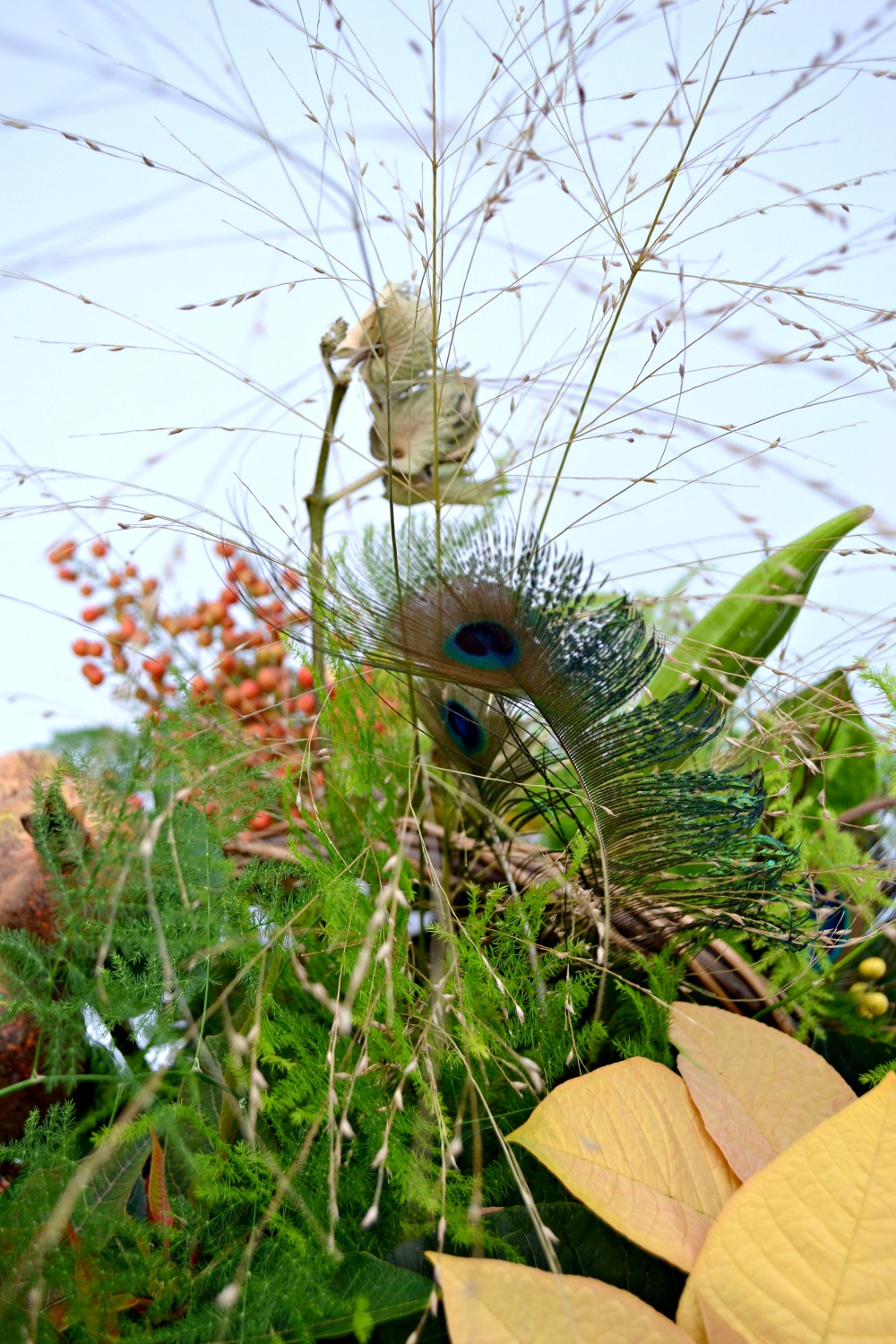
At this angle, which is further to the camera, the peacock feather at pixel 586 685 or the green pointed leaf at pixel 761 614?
the green pointed leaf at pixel 761 614

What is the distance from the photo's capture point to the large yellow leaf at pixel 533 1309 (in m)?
0.34

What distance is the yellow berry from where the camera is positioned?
577mm

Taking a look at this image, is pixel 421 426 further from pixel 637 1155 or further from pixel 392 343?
pixel 637 1155

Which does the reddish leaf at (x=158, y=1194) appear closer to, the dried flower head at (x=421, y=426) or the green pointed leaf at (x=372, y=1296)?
the green pointed leaf at (x=372, y=1296)

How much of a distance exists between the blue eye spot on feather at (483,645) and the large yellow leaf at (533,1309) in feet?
0.76

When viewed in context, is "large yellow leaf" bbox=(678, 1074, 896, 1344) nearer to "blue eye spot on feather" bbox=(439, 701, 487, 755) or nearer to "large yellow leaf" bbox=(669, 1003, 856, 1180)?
"large yellow leaf" bbox=(669, 1003, 856, 1180)

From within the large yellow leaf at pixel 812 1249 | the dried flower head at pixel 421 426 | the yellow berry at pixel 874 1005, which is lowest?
the large yellow leaf at pixel 812 1249

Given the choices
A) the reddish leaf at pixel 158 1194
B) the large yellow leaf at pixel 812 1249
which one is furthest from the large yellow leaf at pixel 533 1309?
the reddish leaf at pixel 158 1194

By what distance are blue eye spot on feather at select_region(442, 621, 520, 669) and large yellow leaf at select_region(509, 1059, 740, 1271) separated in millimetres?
183

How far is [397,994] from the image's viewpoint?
45 cm

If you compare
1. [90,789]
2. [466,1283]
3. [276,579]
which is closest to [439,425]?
[276,579]

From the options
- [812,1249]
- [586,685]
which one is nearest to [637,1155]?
[812,1249]

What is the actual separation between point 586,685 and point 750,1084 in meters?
0.20

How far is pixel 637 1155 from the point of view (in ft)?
1.37
